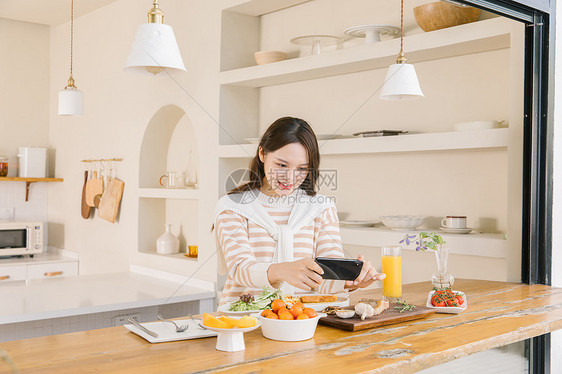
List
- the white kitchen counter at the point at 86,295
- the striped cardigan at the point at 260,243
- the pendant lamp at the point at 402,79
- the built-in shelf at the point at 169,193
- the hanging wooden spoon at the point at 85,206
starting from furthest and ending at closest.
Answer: the hanging wooden spoon at the point at 85,206, the built-in shelf at the point at 169,193, the white kitchen counter at the point at 86,295, the pendant lamp at the point at 402,79, the striped cardigan at the point at 260,243

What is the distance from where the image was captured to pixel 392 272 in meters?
1.95

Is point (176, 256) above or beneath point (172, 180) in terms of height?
beneath

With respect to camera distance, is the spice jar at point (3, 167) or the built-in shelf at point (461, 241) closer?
the built-in shelf at point (461, 241)

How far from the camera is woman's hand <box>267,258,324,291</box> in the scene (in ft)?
5.43

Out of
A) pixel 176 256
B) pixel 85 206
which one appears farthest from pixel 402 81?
pixel 85 206

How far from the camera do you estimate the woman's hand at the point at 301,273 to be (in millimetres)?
1655

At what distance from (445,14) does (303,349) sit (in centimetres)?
180

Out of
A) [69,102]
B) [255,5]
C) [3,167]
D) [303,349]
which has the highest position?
[255,5]

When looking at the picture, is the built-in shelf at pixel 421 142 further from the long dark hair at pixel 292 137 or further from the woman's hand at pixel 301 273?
the woman's hand at pixel 301 273

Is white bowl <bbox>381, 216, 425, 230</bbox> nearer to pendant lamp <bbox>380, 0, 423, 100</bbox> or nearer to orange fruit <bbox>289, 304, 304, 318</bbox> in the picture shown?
pendant lamp <bbox>380, 0, 423, 100</bbox>

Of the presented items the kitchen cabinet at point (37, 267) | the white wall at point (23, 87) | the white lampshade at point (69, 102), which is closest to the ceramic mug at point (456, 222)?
the white lampshade at point (69, 102)

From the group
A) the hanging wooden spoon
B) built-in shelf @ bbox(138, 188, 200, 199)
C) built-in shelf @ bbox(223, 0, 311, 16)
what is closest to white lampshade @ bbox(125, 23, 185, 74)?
built-in shelf @ bbox(223, 0, 311, 16)

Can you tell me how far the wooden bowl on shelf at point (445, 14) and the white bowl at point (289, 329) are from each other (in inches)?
66.9

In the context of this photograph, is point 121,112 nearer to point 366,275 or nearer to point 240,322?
point 366,275
